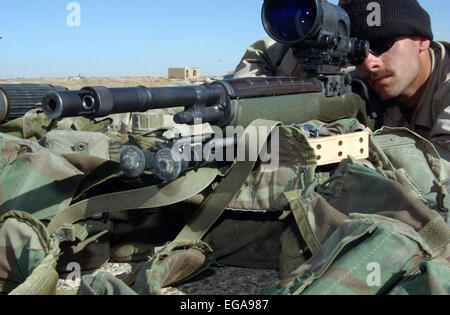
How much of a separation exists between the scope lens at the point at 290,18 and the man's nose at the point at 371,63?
535mm

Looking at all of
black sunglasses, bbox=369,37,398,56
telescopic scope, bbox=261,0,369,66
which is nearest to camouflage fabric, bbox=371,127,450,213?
telescopic scope, bbox=261,0,369,66

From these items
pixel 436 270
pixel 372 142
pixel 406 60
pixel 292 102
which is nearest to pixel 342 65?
pixel 406 60

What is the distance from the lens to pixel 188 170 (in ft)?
7.22

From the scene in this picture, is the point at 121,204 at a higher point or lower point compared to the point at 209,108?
lower

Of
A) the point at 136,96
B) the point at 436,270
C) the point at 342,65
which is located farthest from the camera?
the point at 342,65

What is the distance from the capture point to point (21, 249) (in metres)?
1.87

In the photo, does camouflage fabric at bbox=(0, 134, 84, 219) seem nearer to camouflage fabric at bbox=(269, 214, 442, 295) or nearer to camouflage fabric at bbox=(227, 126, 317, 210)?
camouflage fabric at bbox=(227, 126, 317, 210)

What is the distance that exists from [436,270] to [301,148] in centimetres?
91

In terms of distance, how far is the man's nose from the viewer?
3227 mm

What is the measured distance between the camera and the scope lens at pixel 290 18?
2.93 metres

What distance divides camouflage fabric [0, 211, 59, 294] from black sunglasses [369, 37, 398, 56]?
7.82 ft

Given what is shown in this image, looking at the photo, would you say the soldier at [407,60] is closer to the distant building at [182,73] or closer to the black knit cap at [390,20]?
the black knit cap at [390,20]

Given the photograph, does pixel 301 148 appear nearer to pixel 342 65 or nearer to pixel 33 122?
pixel 342 65

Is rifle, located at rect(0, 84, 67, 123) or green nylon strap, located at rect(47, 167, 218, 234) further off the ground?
rifle, located at rect(0, 84, 67, 123)
